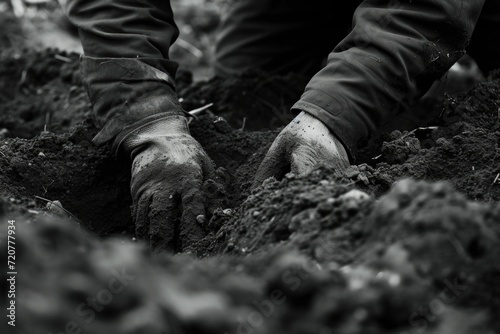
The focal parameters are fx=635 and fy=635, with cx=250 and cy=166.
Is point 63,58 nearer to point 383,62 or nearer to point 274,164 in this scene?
point 274,164

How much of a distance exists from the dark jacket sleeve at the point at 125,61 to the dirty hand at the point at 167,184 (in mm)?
109

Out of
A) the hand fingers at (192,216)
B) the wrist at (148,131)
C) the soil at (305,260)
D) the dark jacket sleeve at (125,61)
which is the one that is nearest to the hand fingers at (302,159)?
the soil at (305,260)

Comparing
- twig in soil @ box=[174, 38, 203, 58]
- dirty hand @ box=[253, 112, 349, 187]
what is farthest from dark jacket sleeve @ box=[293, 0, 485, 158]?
twig in soil @ box=[174, 38, 203, 58]

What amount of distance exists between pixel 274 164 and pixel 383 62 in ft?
1.62

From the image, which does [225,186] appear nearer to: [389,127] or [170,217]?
[170,217]

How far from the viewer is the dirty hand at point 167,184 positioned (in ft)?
6.34

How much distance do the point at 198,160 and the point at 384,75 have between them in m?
0.67

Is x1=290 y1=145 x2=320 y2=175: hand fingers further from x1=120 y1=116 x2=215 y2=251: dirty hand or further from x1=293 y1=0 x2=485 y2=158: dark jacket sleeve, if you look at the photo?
x1=120 y1=116 x2=215 y2=251: dirty hand

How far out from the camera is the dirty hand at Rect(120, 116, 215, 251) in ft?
6.34

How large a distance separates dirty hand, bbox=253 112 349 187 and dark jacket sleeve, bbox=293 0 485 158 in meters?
0.03

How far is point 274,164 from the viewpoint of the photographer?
201 centimetres

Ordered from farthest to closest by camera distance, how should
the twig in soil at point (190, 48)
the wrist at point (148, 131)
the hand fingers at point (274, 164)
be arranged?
the twig in soil at point (190, 48) < the wrist at point (148, 131) < the hand fingers at point (274, 164)

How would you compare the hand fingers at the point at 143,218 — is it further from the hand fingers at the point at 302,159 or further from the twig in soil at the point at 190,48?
the twig in soil at the point at 190,48

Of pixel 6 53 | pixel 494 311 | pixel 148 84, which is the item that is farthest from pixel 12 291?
pixel 6 53
